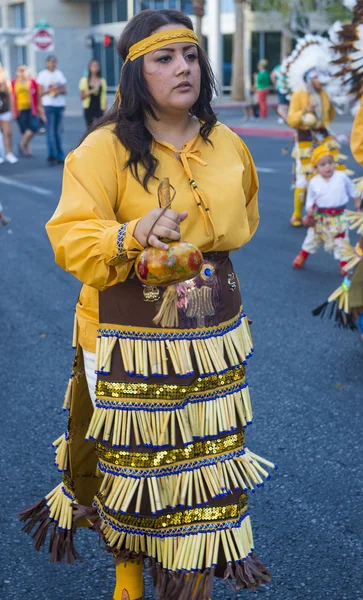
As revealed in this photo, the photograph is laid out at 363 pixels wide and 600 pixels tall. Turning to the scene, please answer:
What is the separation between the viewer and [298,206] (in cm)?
979

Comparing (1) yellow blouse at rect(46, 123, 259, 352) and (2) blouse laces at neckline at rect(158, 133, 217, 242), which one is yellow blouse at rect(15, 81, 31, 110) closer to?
(1) yellow blouse at rect(46, 123, 259, 352)

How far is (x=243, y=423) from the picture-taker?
2.80 m

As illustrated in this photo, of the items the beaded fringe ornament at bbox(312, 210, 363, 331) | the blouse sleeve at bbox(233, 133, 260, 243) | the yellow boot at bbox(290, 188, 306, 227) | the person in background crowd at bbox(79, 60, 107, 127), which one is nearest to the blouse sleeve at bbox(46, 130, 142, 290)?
the blouse sleeve at bbox(233, 133, 260, 243)

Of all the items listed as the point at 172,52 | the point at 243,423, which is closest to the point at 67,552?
the point at 243,423

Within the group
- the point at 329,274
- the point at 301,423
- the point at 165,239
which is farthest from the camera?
the point at 329,274

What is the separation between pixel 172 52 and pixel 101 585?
1.78 meters

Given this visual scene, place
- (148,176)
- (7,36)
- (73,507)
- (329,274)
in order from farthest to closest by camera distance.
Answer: (7,36) < (329,274) < (73,507) < (148,176)

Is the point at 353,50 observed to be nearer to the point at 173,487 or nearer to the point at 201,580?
the point at 173,487

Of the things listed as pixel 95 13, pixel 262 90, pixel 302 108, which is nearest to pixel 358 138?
pixel 302 108

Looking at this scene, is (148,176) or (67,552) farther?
(67,552)

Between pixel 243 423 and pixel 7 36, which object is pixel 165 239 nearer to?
pixel 243 423

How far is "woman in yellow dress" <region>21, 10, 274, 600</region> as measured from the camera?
263 centimetres

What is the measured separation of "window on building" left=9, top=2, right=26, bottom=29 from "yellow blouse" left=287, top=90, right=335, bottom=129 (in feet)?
151

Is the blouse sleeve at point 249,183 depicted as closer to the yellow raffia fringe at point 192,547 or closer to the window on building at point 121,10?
the yellow raffia fringe at point 192,547
